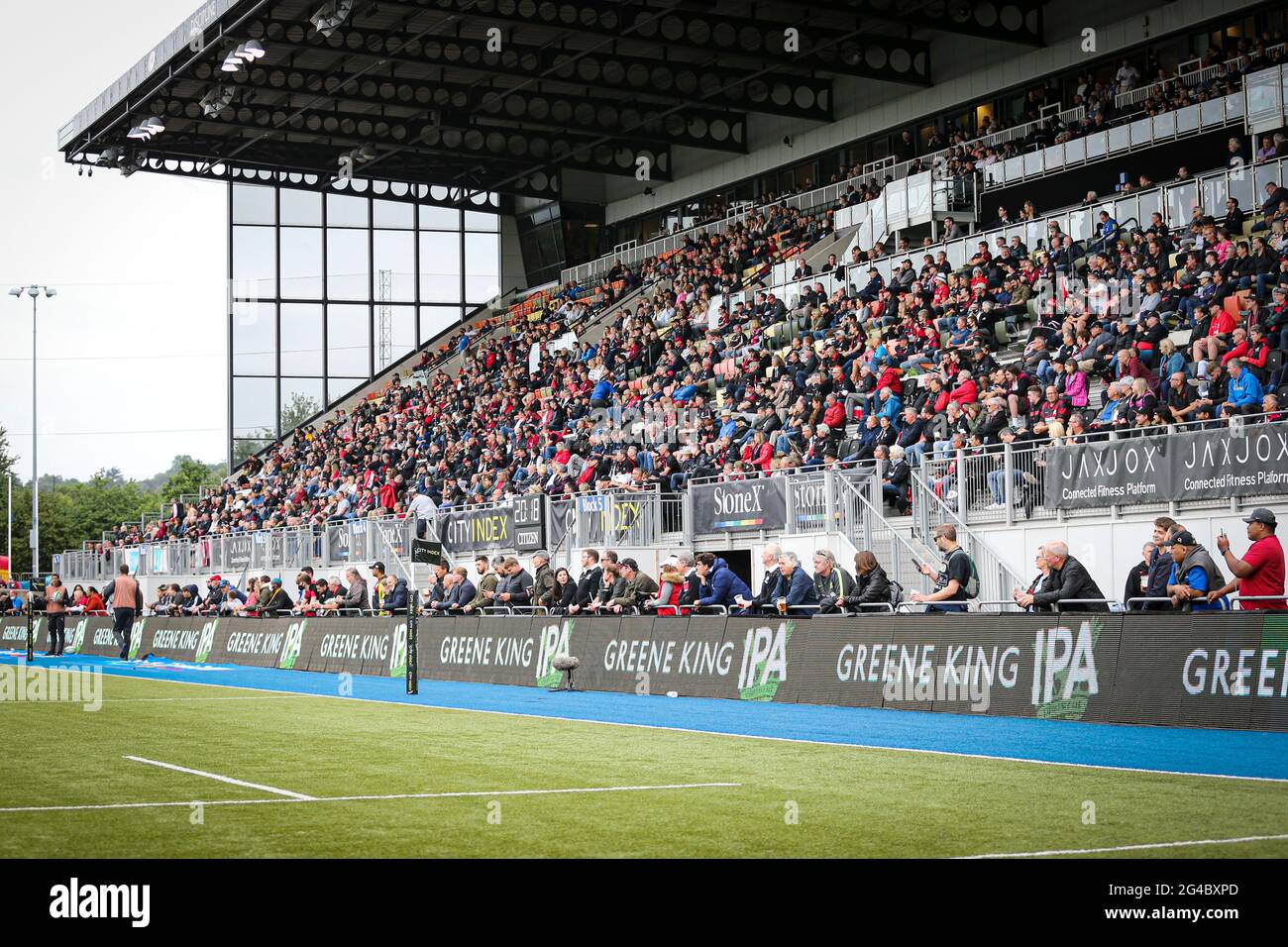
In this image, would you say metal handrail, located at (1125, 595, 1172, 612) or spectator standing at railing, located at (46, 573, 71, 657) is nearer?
metal handrail, located at (1125, 595, 1172, 612)

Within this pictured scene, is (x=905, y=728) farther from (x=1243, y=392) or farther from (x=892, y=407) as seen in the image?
(x=892, y=407)

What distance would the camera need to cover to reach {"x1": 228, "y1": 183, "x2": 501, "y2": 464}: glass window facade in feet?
199

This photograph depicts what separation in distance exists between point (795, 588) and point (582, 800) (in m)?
10.2

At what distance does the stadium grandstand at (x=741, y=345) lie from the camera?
18703 millimetres

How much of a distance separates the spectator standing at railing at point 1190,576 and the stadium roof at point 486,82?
25.1 metres

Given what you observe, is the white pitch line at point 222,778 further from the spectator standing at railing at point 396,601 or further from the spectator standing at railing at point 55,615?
the spectator standing at railing at point 55,615

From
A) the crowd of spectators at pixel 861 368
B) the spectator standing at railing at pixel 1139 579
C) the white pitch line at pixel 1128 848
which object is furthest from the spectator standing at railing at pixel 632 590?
the white pitch line at pixel 1128 848

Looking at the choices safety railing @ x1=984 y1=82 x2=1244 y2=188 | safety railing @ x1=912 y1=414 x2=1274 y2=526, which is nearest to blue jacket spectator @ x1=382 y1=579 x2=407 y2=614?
safety railing @ x1=912 y1=414 x2=1274 y2=526

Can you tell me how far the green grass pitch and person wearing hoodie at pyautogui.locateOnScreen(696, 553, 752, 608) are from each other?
618 centimetres

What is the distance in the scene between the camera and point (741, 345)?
3475 centimetres

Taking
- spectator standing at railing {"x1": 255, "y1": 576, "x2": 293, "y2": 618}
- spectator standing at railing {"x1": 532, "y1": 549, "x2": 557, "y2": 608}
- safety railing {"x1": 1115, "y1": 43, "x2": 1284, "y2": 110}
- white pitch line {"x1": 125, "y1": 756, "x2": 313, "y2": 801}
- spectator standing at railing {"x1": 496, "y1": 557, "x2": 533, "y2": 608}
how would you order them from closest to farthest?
white pitch line {"x1": 125, "y1": 756, "x2": 313, "y2": 801} → spectator standing at railing {"x1": 532, "y1": 549, "x2": 557, "y2": 608} → spectator standing at railing {"x1": 496, "y1": 557, "x2": 533, "y2": 608} → safety railing {"x1": 1115, "y1": 43, "x2": 1284, "y2": 110} → spectator standing at railing {"x1": 255, "y1": 576, "x2": 293, "y2": 618}

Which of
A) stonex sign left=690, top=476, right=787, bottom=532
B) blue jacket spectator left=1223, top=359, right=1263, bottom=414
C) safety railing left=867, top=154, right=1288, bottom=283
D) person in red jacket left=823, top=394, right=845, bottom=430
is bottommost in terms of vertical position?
stonex sign left=690, top=476, right=787, bottom=532

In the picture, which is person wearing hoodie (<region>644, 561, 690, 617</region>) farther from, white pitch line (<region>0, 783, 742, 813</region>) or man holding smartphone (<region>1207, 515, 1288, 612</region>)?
white pitch line (<region>0, 783, 742, 813</region>)
